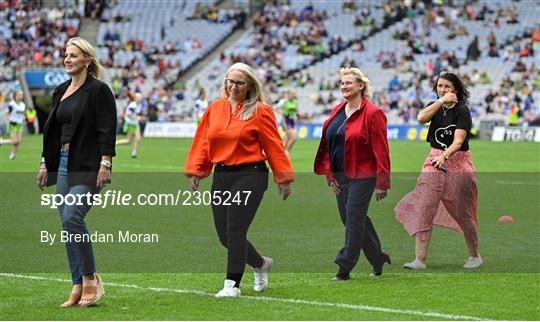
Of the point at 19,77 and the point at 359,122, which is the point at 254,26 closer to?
the point at 19,77

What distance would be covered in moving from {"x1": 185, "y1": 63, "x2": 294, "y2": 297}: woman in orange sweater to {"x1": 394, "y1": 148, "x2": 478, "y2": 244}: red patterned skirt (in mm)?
2430

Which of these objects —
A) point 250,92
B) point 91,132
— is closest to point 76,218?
point 91,132

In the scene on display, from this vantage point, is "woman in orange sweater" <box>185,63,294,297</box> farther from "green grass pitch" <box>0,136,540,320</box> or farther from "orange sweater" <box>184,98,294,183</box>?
"green grass pitch" <box>0,136,540,320</box>

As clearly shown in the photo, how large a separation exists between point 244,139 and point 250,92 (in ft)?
1.29

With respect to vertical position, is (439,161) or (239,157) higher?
(239,157)

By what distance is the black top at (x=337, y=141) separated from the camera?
401 inches

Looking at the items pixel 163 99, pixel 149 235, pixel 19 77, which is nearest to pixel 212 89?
pixel 163 99

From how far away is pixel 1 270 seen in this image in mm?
10766

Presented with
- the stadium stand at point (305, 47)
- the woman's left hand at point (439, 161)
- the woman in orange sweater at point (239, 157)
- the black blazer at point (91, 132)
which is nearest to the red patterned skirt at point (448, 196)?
the woman's left hand at point (439, 161)

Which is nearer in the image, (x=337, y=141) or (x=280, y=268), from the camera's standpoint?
(x=337, y=141)

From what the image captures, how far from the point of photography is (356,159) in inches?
398

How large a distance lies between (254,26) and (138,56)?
6.45 metres

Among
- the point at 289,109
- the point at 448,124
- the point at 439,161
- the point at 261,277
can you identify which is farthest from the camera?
the point at 289,109

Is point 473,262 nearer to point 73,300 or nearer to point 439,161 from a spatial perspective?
point 439,161
